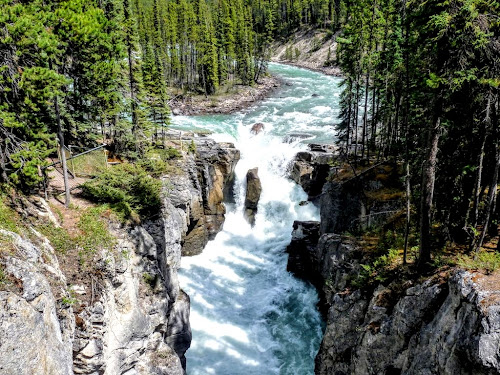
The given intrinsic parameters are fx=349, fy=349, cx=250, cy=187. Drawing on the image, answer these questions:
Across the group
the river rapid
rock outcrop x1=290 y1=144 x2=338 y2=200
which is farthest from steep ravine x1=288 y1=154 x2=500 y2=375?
rock outcrop x1=290 y1=144 x2=338 y2=200

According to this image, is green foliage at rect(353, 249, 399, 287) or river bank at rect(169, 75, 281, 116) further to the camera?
river bank at rect(169, 75, 281, 116)

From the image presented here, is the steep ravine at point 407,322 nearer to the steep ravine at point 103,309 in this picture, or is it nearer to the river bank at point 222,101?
the steep ravine at point 103,309

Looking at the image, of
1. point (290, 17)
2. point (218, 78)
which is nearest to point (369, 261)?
point (218, 78)

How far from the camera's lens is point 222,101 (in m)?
57.8

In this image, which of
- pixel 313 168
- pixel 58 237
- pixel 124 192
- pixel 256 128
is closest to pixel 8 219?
pixel 58 237

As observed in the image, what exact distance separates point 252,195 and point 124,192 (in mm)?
16669

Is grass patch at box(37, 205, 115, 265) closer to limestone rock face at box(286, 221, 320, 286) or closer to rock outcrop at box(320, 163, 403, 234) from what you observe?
rock outcrop at box(320, 163, 403, 234)

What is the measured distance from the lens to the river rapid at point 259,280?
19.8 metres

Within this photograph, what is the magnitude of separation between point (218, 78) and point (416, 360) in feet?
201

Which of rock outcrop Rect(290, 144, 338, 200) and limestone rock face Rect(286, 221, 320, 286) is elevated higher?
rock outcrop Rect(290, 144, 338, 200)

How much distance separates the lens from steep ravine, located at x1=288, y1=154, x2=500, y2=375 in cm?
930

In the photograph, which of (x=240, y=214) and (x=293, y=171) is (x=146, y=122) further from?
(x=293, y=171)

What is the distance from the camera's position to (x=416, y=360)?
37.0 feet

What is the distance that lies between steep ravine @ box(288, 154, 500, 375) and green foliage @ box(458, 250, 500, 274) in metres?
0.39
